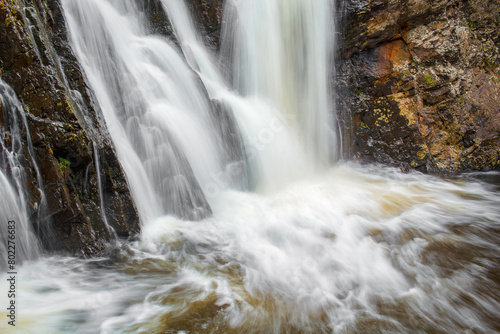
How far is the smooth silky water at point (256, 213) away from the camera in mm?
2865

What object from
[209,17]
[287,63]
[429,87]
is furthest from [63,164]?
[429,87]

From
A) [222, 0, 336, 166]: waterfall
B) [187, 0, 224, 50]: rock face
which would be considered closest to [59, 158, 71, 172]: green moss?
[222, 0, 336, 166]: waterfall

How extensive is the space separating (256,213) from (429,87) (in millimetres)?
4538

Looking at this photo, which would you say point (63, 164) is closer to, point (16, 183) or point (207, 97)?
point (16, 183)

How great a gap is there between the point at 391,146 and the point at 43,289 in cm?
624

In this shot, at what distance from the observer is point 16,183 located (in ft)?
10.5

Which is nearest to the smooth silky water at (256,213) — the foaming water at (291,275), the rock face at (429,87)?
the foaming water at (291,275)

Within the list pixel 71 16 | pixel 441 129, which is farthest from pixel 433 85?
pixel 71 16

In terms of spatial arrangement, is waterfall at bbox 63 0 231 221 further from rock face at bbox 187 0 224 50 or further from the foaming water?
rock face at bbox 187 0 224 50

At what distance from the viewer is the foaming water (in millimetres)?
2748

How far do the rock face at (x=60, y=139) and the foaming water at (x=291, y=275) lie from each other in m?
0.33

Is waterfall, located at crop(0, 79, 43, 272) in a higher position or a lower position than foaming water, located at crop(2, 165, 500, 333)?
higher

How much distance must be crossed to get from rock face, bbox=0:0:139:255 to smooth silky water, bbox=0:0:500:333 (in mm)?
281

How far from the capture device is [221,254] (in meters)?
3.87
